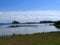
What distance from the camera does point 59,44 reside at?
54.2 ft
